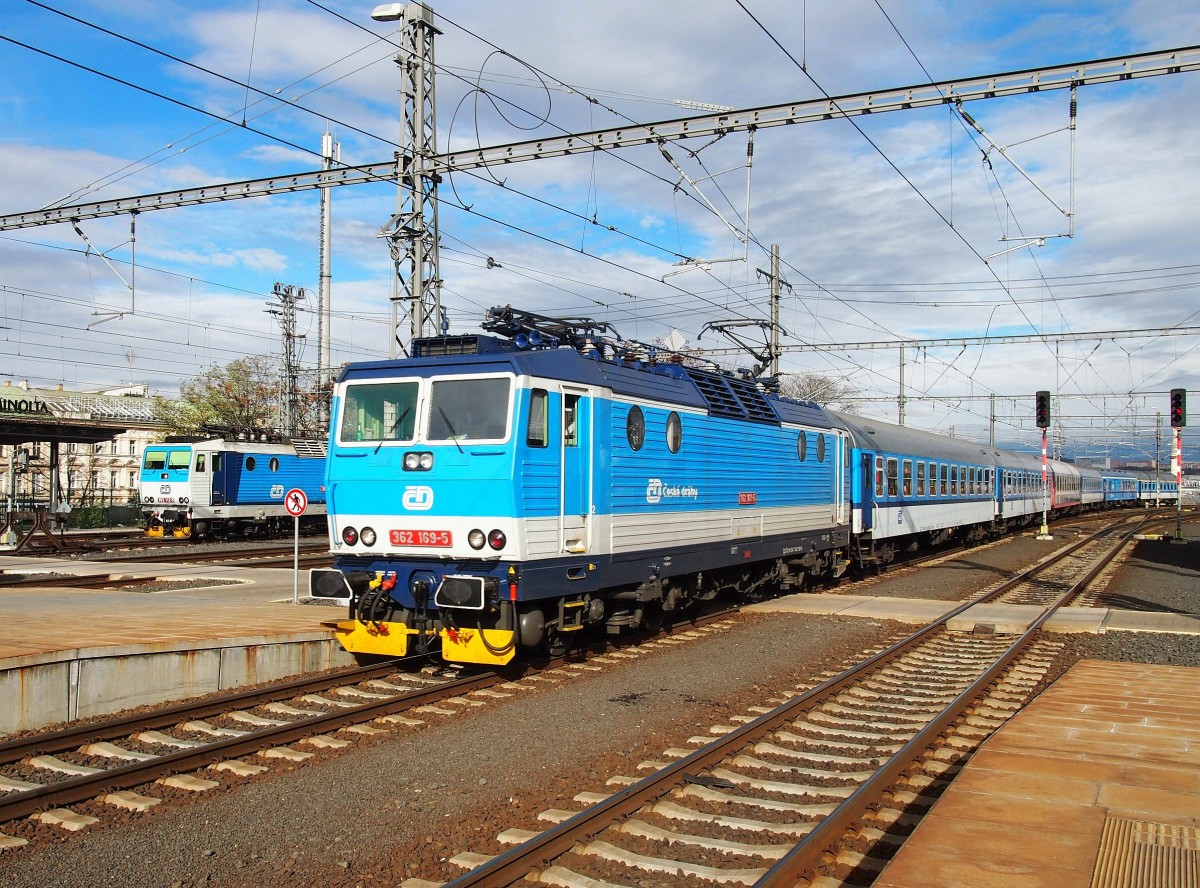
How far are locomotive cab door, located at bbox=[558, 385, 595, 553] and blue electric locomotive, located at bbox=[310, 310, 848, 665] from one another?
0.02m

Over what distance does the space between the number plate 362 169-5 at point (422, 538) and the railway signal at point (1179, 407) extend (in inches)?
1073

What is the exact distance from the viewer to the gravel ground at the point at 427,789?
211 inches

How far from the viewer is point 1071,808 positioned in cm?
570

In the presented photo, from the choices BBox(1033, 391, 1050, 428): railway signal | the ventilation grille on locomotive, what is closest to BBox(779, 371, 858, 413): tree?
BBox(1033, 391, 1050, 428): railway signal

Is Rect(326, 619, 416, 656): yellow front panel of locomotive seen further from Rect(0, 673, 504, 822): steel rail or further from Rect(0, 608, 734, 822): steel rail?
Rect(0, 673, 504, 822): steel rail

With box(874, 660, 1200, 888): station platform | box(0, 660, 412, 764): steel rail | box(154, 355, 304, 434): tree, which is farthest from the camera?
box(154, 355, 304, 434): tree

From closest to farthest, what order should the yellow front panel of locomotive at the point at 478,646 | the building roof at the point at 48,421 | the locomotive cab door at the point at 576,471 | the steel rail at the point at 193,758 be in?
the steel rail at the point at 193,758
the yellow front panel of locomotive at the point at 478,646
the locomotive cab door at the point at 576,471
the building roof at the point at 48,421

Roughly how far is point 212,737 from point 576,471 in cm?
434

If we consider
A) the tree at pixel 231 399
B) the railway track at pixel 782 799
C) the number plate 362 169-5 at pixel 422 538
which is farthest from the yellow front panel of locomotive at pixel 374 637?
the tree at pixel 231 399

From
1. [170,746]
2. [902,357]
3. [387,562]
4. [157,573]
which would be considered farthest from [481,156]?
[902,357]

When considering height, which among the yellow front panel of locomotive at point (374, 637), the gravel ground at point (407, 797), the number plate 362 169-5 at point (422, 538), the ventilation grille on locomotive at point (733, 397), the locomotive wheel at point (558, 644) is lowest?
the gravel ground at point (407, 797)

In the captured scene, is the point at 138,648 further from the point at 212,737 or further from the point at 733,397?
the point at 733,397

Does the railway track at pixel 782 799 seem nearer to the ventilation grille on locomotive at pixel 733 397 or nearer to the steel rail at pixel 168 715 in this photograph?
the steel rail at pixel 168 715

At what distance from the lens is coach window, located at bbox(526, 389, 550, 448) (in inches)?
379
